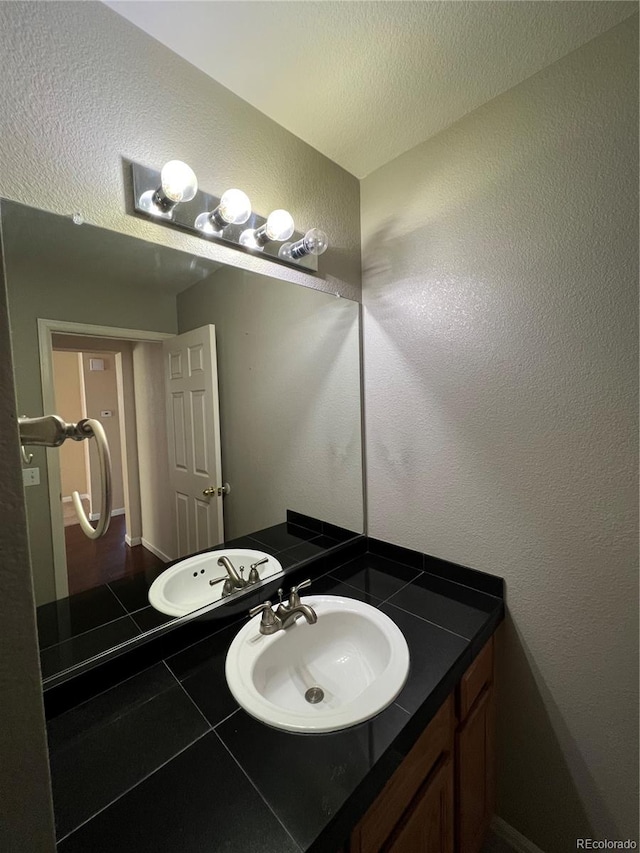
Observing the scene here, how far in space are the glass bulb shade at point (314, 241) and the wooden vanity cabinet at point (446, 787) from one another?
4.67ft

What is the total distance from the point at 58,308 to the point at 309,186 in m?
0.97

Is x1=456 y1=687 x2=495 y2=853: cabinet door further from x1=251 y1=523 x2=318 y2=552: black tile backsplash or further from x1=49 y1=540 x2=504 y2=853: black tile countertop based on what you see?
x1=251 y1=523 x2=318 y2=552: black tile backsplash

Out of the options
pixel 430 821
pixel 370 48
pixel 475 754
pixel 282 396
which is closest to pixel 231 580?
pixel 282 396

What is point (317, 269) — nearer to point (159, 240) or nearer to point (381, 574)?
point (159, 240)

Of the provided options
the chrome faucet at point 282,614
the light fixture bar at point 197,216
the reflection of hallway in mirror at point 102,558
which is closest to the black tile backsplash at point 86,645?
the reflection of hallway in mirror at point 102,558

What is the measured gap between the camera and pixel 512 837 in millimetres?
1166

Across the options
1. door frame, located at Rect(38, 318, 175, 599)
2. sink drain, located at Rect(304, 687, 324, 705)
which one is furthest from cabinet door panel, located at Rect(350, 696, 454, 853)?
door frame, located at Rect(38, 318, 175, 599)

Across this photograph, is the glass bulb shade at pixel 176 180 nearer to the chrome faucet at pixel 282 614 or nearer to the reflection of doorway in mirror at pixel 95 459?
the reflection of doorway in mirror at pixel 95 459

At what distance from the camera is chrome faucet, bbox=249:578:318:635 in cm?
99

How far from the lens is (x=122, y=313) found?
0.94 m

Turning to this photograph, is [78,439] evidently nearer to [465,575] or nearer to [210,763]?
[210,763]

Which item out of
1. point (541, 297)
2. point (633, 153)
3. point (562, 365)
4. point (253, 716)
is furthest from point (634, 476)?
point (253, 716)

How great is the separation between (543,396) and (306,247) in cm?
92

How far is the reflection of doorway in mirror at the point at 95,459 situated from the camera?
0.78 metres
